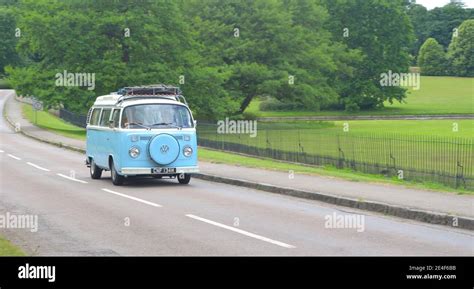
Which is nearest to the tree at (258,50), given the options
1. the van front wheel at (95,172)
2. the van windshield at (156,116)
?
the van front wheel at (95,172)

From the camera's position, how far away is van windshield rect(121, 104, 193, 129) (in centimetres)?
2214

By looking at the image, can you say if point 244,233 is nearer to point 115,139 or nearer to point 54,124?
point 115,139

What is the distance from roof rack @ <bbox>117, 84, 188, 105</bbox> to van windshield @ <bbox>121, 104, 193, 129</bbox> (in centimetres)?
71

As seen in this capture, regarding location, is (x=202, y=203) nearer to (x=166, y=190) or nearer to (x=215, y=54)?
(x=166, y=190)

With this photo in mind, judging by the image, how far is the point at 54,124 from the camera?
218 feet

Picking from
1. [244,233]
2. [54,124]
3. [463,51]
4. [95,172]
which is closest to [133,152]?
[95,172]

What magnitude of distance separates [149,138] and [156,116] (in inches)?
28.1

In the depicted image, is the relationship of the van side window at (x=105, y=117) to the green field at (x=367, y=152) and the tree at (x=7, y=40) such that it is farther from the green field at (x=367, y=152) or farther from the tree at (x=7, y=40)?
the tree at (x=7, y=40)

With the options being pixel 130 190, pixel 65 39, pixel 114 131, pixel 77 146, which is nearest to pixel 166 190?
pixel 130 190

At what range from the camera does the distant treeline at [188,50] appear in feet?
189
